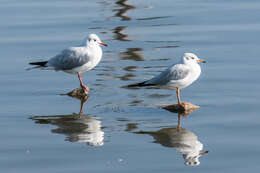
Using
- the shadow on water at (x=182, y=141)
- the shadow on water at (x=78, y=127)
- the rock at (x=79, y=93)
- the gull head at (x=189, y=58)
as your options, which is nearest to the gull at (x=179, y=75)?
the gull head at (x=189, y=58)

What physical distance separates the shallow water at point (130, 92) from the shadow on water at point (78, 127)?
0.02 metres

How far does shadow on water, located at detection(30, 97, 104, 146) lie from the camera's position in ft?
31.4

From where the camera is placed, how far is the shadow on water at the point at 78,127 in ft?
31.4

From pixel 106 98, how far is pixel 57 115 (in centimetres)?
118

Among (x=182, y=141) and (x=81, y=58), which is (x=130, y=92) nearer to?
(x=81, y=58)

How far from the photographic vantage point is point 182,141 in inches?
371

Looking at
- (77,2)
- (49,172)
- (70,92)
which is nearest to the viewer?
(49,172)

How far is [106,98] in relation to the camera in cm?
1172

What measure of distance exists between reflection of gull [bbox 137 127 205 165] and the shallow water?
2 centimetres

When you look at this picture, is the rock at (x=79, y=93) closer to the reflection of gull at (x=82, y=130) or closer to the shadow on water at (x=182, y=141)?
the reflection of gull at (x=82, y=130)

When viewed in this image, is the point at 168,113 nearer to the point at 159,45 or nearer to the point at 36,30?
the point at 159,45

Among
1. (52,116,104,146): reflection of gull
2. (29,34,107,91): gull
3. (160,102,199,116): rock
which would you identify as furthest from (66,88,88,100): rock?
(160,102,199,116): rock

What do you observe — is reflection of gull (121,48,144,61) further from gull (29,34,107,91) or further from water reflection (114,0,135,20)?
water reflection (114,0,135,20)

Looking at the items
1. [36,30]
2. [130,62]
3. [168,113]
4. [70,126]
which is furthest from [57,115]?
[36,30]
